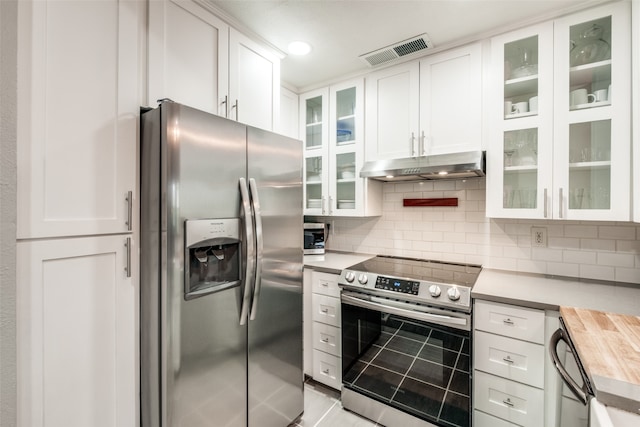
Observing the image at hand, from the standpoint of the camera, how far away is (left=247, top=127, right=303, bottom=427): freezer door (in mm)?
1536

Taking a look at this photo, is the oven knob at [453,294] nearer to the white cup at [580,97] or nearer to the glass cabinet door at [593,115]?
the glass cabinet door at [593,115]

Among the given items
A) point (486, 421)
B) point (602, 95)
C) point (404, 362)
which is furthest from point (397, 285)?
point (602, 95)

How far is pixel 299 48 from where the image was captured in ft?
6.83

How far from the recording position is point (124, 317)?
124 centimetres

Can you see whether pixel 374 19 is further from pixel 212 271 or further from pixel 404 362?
pixel 404 362

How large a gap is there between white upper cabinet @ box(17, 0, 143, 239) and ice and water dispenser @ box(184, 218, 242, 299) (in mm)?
301

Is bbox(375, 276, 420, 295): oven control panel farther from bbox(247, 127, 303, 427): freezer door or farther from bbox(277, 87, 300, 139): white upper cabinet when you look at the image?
bbox(277, 87, 300, 139): white upper cabinet

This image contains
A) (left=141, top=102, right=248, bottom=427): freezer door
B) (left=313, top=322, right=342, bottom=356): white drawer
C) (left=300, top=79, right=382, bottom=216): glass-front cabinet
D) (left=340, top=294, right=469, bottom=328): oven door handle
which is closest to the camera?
(left=141, top=102, right=248, bottom=427): freezer door

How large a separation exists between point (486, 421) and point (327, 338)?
104 cm

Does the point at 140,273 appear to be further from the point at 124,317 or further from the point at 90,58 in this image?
the point at 90,58

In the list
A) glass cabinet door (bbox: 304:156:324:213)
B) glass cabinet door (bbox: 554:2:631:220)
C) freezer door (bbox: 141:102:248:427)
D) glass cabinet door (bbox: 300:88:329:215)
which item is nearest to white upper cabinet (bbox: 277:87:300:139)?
glass cabinet door (bbox: 300:88:329:215)

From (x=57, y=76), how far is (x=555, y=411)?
2583 mm

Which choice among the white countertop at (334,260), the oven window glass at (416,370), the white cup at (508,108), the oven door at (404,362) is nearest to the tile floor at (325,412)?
the oven door at (404,362)

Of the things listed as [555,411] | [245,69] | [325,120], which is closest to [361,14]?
[245,69]
